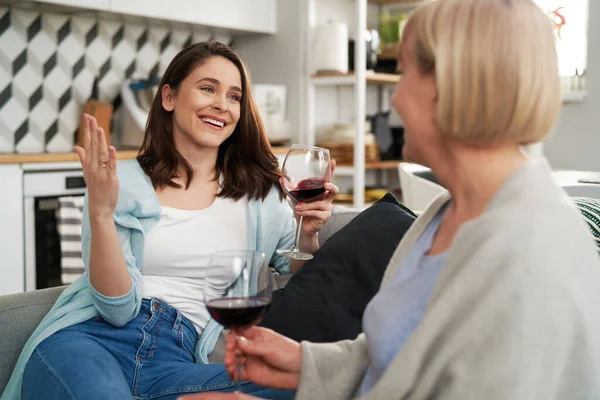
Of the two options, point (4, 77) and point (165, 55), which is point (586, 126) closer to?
point (165, 55)

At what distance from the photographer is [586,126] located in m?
4.70

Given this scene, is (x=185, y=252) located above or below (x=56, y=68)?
below

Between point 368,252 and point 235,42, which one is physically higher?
point 235,42

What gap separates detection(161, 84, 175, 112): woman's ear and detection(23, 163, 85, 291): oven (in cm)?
140

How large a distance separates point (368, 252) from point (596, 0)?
3560mm

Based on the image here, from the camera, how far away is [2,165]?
10.2 ft

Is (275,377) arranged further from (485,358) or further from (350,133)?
(350,133)

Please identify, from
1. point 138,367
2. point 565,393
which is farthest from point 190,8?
point 565,393

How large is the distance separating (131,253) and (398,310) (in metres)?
Answer: 0.95

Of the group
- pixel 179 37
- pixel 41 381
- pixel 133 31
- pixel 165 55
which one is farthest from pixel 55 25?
pixel 41 381

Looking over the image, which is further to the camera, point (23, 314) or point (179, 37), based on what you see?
point (179, 37)

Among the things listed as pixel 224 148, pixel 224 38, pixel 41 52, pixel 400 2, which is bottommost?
pixel 224 148

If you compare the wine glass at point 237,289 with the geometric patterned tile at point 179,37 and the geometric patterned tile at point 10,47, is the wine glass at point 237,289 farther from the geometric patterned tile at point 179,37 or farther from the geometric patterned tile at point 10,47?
the geometric patterned tile at point 179,37

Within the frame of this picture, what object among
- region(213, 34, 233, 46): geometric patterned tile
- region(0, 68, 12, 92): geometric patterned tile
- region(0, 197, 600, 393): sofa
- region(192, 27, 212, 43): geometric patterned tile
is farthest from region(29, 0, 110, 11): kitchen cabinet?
region(0, 197, 600, 393): sofa
